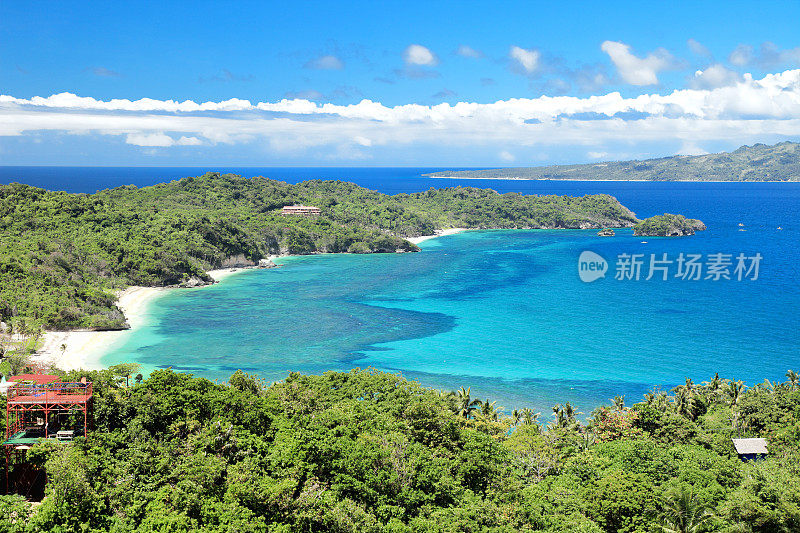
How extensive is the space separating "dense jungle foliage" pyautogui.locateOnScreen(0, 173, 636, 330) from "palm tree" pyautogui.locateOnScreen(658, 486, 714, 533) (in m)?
51.3

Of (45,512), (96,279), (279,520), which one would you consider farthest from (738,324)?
(96,279)

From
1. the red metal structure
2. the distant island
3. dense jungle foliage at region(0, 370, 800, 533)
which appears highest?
the distant island

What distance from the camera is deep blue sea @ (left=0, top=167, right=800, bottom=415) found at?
152ft

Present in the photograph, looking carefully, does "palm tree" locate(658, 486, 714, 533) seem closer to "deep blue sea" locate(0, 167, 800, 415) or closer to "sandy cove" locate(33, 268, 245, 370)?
"deep blue sea" locate(0, 167, 800, 415)

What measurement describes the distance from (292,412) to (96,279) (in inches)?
2084

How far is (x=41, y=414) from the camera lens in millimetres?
23359

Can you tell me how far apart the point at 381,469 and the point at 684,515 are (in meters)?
10.5

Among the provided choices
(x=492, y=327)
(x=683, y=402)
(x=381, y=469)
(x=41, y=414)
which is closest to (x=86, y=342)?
(x=41, y=414)

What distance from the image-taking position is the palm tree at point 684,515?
1945cm

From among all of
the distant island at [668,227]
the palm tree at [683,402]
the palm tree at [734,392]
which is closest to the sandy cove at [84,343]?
the palm tree at [683,402]

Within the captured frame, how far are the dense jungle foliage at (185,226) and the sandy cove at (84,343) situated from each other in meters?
1.69

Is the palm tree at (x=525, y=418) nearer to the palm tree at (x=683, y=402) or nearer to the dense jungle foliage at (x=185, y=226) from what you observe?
the palm tree at (x=683, y=402)

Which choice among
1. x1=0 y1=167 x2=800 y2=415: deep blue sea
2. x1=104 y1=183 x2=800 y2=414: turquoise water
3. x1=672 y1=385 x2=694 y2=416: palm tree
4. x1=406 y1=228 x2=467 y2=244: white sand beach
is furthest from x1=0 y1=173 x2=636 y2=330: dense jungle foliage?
x1=672 y1=385 x2=694 y2=416: palm tree

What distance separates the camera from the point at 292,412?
2800 cm
